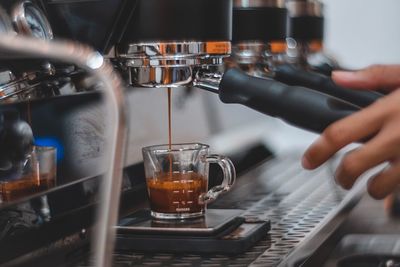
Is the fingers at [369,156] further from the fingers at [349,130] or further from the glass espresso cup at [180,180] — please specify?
the glass espresso cup at [180,180]

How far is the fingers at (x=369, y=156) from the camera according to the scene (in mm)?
613

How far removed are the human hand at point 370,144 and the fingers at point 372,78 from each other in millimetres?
66

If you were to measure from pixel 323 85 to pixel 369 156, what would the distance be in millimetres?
196

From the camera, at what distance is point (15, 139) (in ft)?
2.58

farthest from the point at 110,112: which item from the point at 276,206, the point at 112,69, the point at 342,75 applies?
the point at 276,206

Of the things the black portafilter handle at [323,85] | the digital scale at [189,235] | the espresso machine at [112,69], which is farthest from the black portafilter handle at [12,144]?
the black portafilter handle at [323,85]

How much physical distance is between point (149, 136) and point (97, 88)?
1.18 ft

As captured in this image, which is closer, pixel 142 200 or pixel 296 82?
pixel 296 82

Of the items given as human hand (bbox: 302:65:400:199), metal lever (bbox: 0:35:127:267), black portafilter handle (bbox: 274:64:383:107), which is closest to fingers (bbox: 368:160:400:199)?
human hand (bbox: 302:65:400:199)

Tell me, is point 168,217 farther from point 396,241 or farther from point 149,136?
point 149,136

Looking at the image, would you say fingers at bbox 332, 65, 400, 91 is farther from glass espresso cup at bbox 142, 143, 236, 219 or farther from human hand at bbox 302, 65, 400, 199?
glass espresso cup at bbox 142, 143, 236, 219

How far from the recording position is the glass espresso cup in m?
0.80

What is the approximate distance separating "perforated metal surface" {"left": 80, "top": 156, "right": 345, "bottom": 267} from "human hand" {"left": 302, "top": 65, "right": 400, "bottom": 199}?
0.12m

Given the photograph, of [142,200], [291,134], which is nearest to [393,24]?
[291,134]
